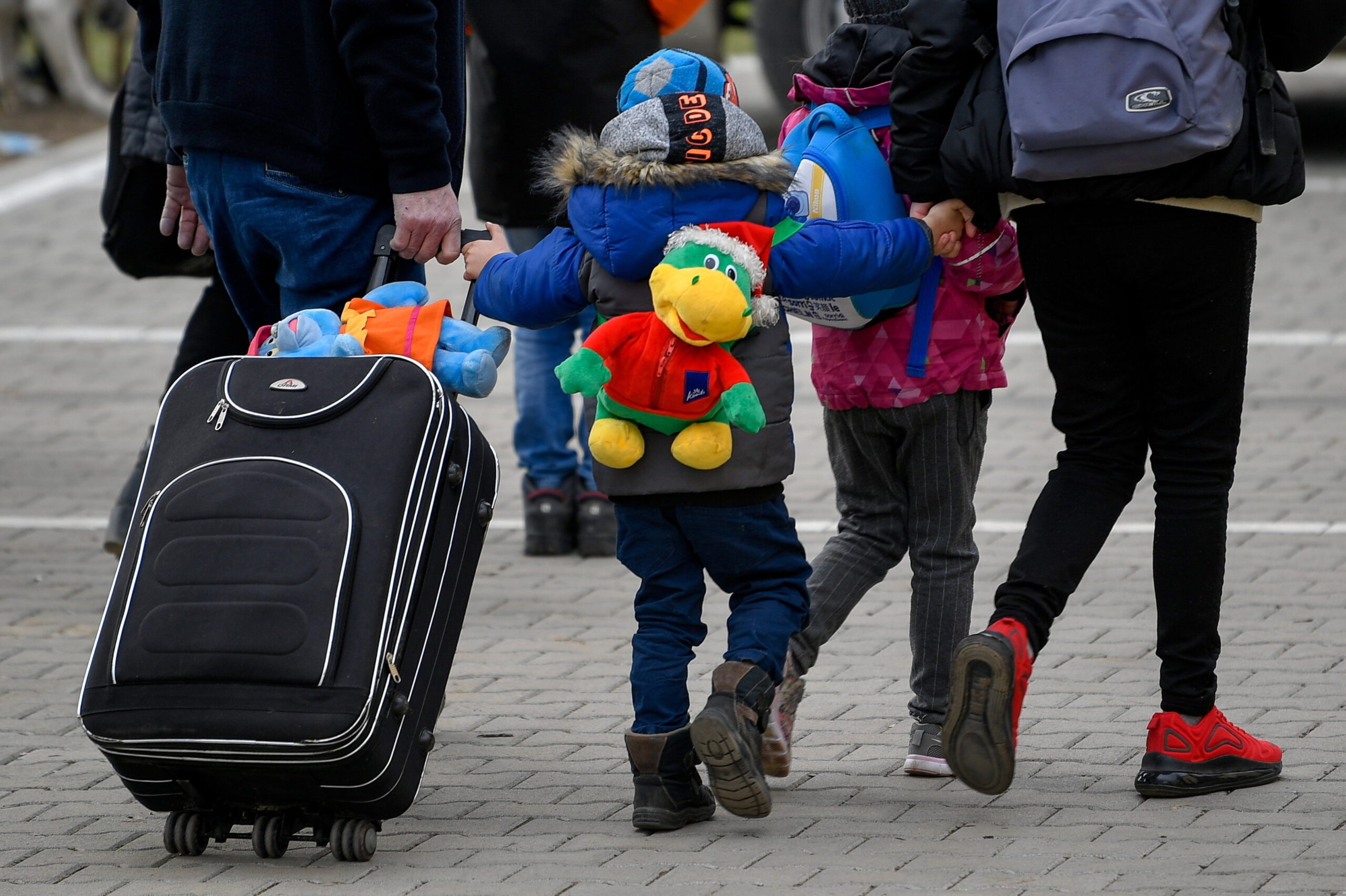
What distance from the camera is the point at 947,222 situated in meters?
3.70

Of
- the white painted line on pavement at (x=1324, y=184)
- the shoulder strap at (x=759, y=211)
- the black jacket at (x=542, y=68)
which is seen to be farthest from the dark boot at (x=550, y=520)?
the white painted line on pavement at (x=1324, y=184)

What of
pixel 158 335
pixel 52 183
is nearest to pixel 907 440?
pixel 158 335

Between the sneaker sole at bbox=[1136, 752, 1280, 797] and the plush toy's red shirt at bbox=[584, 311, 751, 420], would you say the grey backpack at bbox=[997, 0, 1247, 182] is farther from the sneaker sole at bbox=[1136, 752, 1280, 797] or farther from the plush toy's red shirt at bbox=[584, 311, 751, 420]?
the sneaker sole at bbox=[1136, 752, 1280, 797]

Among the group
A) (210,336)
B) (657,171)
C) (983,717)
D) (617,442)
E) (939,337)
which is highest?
(657,171)

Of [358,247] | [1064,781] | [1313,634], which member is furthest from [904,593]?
[358,247]

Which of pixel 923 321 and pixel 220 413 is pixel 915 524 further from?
pixel 220 413

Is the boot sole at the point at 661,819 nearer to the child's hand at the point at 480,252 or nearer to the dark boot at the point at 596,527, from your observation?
the child's hand at the point at 480,252

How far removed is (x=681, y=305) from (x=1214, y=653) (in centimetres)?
134

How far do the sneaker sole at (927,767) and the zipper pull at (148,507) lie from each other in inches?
65.4

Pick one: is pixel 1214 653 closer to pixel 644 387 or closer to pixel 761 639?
pixel 761 639

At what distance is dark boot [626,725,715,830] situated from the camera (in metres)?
3.63

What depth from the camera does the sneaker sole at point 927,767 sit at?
3.99 m

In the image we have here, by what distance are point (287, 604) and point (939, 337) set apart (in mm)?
1440

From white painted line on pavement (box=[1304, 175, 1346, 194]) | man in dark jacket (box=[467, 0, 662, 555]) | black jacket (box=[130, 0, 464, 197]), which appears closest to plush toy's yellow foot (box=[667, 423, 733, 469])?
black jacket (box=[130, 0, 464, 197])
